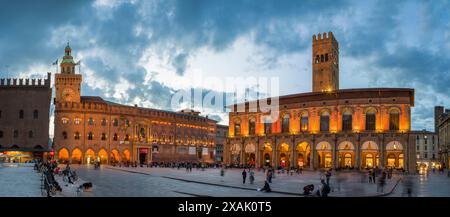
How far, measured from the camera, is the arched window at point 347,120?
6406 cm

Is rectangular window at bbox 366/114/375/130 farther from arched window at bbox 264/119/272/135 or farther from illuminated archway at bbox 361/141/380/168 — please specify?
arched window at bbox 264/119/272/135

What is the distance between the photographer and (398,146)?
6056 cm

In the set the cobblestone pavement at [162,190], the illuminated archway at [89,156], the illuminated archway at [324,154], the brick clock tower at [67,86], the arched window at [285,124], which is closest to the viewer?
the cobblestone pavement at [162,190]

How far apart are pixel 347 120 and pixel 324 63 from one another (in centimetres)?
2626

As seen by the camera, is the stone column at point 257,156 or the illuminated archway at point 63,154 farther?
the illuminated archway at point 63,154

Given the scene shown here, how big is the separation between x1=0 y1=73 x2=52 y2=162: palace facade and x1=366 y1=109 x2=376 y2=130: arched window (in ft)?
167

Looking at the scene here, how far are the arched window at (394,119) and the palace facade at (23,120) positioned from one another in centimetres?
5385

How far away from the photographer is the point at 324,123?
66375 millimetres

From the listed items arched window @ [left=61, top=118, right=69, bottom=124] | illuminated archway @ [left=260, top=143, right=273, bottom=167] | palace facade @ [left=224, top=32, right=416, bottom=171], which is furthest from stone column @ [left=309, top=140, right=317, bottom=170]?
arched window @ [left=61, top=118, right=69, bottom=124]

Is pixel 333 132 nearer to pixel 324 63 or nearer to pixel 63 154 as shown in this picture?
pixel 324 63

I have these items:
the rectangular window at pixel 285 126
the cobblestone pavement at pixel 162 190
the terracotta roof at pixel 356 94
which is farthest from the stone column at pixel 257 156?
the cobblestone pavement at pixel 162 190

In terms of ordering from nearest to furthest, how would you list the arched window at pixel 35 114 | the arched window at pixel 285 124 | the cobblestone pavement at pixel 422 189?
the cobblestone pavement at pixel 422 189, the arched window at pixel 285 124, the arched window at pixel 35 114

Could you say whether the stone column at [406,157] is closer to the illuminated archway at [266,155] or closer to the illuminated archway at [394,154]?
the illuminated archway at [394,154]
